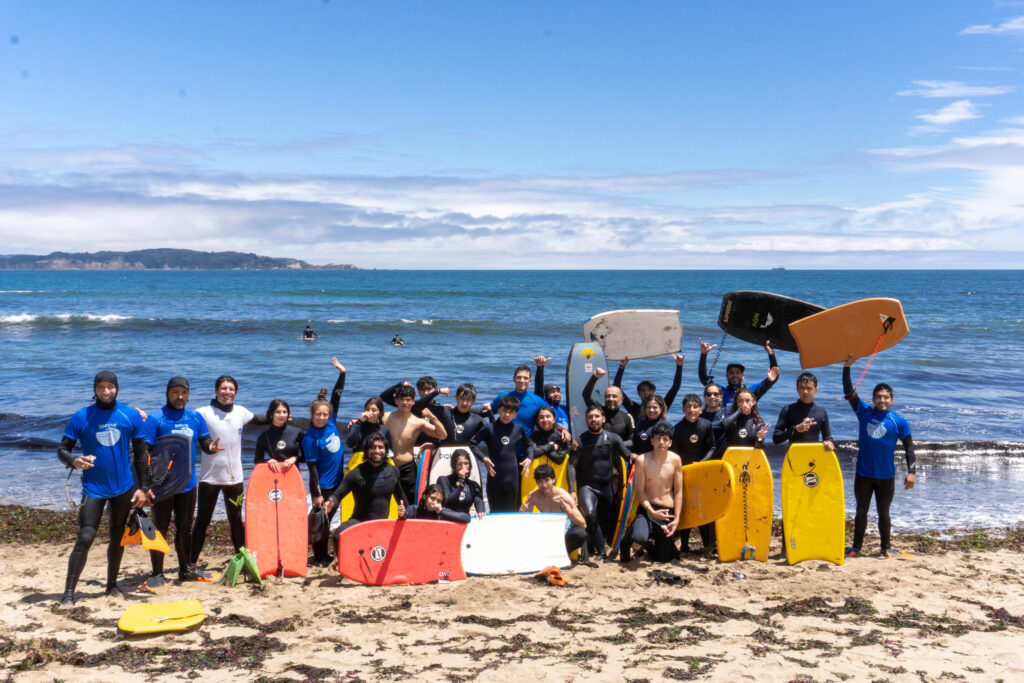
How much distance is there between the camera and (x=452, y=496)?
678 cm

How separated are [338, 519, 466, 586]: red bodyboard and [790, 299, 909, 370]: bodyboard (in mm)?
4710

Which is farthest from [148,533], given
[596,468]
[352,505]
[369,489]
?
[596,468]

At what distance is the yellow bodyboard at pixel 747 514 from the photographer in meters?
6.96

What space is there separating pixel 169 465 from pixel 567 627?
336 cm

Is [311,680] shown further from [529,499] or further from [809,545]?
[809,545]

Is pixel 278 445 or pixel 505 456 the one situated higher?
pixel 278 445

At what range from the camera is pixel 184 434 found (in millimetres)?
6066

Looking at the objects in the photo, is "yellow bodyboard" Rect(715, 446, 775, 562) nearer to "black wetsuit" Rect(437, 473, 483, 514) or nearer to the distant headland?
"black wetsuit" Rect(437, 473, 483, 514)

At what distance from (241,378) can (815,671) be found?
18341 millimetres

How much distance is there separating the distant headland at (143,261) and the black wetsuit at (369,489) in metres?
191

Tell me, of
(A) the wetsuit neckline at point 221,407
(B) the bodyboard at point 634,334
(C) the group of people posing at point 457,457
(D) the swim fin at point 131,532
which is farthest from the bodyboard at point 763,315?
(D) the swim fin at point 131,532

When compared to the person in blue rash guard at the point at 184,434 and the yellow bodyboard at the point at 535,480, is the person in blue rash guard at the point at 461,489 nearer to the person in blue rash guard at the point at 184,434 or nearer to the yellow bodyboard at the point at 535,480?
the yellow bodyboard at the point at 535,480

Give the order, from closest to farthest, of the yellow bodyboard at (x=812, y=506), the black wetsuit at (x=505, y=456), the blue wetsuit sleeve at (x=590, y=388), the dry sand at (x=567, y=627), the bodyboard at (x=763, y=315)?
the dry sand at (x=567, y=627)
the yellow bodyboard at (x=812, y=506)
the black wetsuit at (x=505, y=456)
the blue wetsuit sleeve at (x=590, y=388)
the bodyboard at (x=763, y=315)

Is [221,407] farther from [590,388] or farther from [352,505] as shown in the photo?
[590,388]
